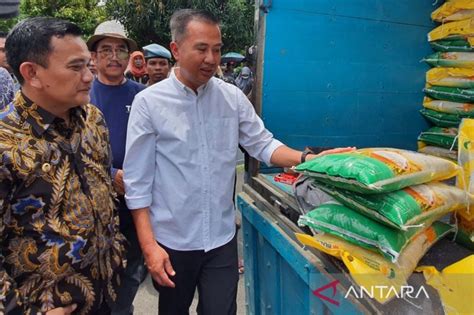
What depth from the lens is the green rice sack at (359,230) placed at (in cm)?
116

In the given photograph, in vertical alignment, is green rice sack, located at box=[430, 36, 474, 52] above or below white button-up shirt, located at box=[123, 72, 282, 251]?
above

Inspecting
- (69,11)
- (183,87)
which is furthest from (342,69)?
(69,11)

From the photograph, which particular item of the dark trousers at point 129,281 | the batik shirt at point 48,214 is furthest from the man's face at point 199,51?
the dark trousers at point 129,281

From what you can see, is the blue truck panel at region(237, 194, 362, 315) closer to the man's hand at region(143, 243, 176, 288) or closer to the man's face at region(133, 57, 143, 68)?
the man's hand at region(143, 243, 176, 288)

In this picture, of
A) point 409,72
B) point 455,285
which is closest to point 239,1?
point 409,72

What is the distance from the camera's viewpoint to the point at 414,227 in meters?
1.21

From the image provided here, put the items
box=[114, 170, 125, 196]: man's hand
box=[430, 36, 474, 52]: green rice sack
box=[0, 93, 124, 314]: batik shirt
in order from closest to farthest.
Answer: box=[0, 93, 124, 314]: batik shirt < box=[114, 170, 125, 196]: man's hand < box=[430, 36, 474, 52]: green rice sack

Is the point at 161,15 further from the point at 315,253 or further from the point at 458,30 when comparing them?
the point at 315,253

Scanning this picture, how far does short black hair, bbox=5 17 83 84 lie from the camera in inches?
49.1

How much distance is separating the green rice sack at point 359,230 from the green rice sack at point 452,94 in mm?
1318

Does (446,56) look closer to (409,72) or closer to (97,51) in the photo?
(409,72)

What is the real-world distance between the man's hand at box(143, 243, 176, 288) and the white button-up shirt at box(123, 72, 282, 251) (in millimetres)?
118

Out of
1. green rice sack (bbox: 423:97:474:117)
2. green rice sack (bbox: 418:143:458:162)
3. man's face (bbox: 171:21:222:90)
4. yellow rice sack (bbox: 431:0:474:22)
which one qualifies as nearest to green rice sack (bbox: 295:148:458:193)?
man's face (bbox: 171:21:222:90)

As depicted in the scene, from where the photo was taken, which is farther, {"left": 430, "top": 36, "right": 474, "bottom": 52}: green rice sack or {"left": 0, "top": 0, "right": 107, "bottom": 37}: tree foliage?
{"left": 0, "top": 0, "right": 107, "bottom": 37}: tree foliage
